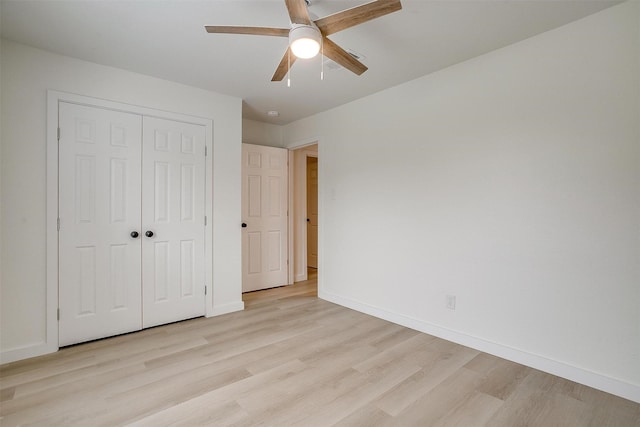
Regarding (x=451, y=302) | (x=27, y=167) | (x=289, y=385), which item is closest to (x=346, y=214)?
(x=451, y=302)

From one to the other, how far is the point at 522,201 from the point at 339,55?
1756 mm

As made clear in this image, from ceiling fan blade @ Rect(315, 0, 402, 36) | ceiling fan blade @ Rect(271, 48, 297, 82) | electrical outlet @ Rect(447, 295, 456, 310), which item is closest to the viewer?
ceiling fan blade @ Rect(315, 0, 402, 36)

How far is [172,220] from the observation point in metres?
3.21

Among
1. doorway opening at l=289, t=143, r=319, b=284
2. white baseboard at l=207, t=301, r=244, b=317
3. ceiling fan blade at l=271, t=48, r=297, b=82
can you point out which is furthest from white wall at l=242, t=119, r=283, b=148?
ceiling fan blade at l=271, t=48, r=297, b=82

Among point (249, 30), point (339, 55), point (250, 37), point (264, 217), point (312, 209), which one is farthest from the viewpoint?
point (312, 209)

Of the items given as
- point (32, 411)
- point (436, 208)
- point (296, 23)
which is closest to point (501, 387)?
point (436, 208)

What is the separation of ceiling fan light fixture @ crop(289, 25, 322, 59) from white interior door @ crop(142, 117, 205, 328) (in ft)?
6.64

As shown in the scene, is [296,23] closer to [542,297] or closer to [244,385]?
[244,385]

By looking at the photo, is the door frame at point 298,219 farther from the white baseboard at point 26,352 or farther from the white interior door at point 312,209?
the white baseboard at point 26,352

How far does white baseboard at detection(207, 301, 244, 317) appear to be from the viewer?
3.47 meters

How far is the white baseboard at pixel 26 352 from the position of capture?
2.39 metres

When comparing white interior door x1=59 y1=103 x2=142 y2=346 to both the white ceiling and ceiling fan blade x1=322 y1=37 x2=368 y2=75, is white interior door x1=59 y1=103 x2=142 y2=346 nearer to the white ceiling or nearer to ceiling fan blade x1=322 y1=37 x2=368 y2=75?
the white ceiling

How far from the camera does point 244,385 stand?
82.6 inches

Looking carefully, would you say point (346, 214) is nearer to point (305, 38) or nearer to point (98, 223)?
point (305, 38)
